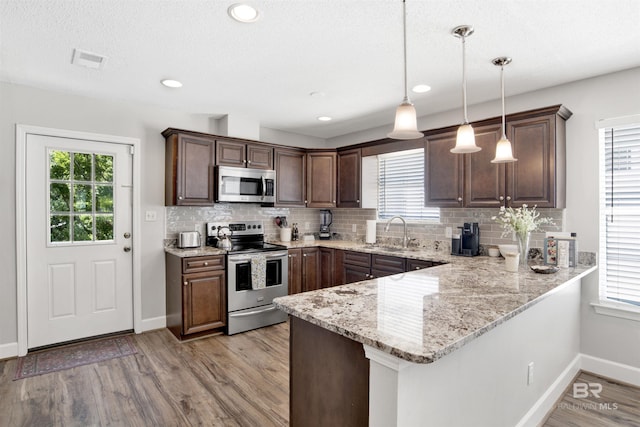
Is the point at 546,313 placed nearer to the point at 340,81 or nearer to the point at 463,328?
the point at 463,328

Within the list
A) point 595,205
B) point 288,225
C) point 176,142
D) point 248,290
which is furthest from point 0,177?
point 595,205

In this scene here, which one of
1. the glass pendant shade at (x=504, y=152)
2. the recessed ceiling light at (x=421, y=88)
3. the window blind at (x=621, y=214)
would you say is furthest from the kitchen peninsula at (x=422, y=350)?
the recessed ceiling light at (x=421, y=88)

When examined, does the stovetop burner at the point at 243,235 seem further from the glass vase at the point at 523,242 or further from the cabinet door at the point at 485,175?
the glass vase at the point at 523,242

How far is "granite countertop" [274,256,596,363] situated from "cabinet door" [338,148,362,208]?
2282 millimetres

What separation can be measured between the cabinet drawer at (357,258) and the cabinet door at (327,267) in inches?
9.3

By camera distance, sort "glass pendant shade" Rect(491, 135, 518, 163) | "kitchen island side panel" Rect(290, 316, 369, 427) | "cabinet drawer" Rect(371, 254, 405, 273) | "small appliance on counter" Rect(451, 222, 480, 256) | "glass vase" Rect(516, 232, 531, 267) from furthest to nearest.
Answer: "cabinet drawer" Rect(371, 254, 405, 273)
"small appliance on counter" Rect(451, 222, 480, 256)
"glass vase" Rect(516, 232, 531, 267)
"glass pendant shade" Rect(491, 135, 518, 163)
"kitchen island side panel" Rect(290, 316, 369, 427)

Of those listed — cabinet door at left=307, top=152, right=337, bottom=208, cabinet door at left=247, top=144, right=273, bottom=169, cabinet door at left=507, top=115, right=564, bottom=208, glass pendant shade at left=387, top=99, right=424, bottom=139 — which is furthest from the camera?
cabinet door at left=307, top=152, right=337, bottom=208

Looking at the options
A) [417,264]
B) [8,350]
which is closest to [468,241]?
[417,264]

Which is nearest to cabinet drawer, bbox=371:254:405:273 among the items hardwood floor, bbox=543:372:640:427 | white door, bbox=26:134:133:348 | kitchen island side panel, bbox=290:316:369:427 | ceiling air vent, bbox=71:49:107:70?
hardwood floor, bbox=543:372:640:427

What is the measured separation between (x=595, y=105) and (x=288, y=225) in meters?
3.65

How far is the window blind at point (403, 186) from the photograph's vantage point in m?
4.24

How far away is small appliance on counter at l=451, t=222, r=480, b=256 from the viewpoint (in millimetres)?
3463

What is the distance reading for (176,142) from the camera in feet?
12.2

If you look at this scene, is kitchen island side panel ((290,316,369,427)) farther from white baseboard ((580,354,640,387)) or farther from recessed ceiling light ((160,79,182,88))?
white baseboard ((580,354,640,387))
